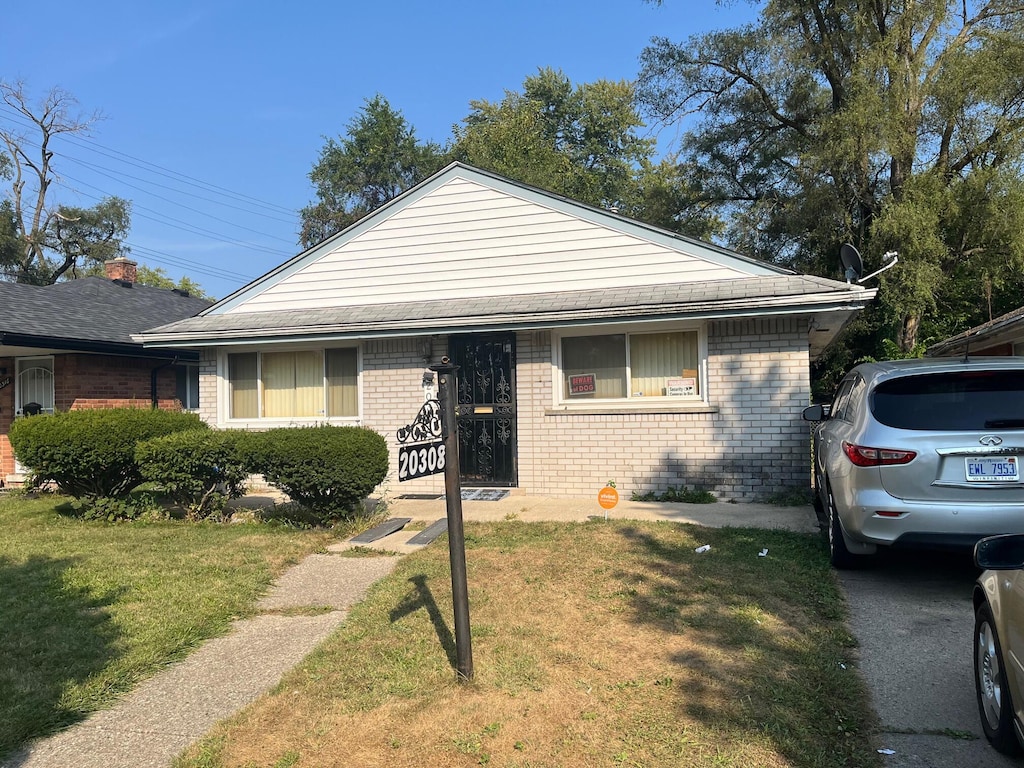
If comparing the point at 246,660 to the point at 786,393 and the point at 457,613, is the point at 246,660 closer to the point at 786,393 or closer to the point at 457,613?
the point at 457,613

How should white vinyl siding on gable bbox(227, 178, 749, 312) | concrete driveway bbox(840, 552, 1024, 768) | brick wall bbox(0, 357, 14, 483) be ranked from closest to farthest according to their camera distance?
concrete driveway bbox(840, 552, 1024, 768), white vinyl siding on gable bbox(227, 178, 749, 312), brick wall bbox(0, 357, 14, 483)

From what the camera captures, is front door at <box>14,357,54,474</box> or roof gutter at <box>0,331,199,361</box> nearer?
roof gutter at <box>0,331,199,361</box>

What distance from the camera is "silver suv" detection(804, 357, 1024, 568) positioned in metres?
4.77

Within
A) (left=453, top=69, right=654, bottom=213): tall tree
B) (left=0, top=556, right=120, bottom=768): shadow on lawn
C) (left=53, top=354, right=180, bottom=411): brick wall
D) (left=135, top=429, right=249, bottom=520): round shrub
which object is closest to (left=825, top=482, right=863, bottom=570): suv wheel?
(left=0, top=556, right=120, bottom=768): shadow on lawn

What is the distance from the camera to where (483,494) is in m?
10.2

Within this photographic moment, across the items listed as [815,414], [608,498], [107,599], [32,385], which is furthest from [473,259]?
[32,385]

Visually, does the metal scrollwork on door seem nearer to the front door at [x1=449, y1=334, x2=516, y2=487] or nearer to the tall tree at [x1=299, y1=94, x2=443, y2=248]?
the front door at [x1=449, y1=334, x2=516, y2=487]

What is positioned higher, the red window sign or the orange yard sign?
the red window sign

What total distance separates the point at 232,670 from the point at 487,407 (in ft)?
21.4

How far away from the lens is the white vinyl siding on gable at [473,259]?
1038 centimetres

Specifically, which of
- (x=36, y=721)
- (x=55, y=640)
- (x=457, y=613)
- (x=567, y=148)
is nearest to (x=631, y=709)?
(x=457, y=613)

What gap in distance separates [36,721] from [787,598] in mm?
4705

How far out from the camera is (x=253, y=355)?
11828 millimetres

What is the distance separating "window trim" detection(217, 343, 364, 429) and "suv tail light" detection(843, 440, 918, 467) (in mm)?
7686
